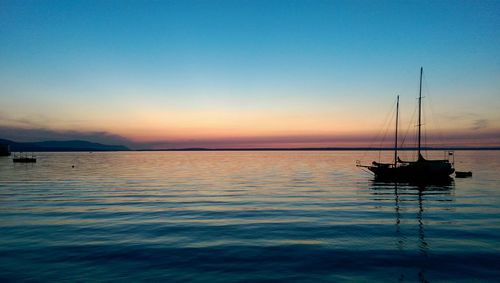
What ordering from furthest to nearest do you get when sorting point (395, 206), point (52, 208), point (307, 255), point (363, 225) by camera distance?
point (395, 206) → point (52, 208) → point (363, 225) → point (307, 255)

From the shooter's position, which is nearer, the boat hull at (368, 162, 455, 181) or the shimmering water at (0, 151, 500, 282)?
the shimmering water at (0, 151, 500, 282)

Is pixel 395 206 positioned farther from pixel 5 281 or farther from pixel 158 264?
pixel 5 281

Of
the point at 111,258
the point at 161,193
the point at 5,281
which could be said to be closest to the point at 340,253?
the point at 111,258

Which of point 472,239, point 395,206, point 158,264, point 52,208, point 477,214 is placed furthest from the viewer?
point 395,206

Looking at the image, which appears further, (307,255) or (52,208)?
(52,208)

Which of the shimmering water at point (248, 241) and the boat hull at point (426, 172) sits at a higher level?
the boat hull at point (426, 172)

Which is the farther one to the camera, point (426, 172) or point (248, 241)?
point (426, 172)

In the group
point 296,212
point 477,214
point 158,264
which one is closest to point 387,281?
point 158,264

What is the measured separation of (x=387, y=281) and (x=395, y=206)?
2236 cm

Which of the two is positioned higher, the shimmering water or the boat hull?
the boat hull

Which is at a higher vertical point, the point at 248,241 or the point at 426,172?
the point at 426,172

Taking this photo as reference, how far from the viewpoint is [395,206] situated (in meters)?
33.9

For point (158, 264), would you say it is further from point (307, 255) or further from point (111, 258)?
point (307, 255)

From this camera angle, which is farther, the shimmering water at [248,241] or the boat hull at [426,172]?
the boat hull at [426,172]
